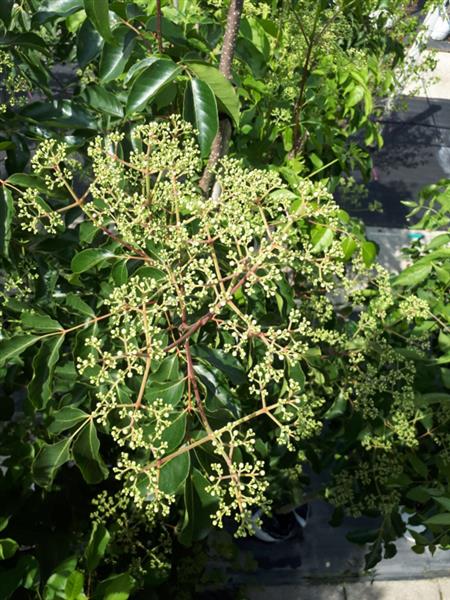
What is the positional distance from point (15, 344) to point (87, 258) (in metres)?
0.33

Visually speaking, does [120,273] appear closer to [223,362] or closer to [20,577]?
[223,362]

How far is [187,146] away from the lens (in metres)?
1.79

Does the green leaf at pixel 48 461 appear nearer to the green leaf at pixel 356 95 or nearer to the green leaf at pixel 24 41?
the green leaf at pixel 24 41

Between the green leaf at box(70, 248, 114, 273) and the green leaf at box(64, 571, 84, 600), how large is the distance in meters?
0.84

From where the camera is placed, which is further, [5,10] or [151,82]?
[5,10]

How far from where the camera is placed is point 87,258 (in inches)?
70.9

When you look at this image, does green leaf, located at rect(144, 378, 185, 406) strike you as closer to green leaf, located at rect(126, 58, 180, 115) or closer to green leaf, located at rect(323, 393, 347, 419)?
green leaf, located at rect(126, 58, 180, 115)

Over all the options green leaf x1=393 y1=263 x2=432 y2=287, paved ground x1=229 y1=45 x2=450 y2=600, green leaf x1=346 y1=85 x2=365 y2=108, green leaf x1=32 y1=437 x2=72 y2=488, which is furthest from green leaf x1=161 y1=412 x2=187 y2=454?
paved ground x1=229 y1=45 x2=450 y2=600

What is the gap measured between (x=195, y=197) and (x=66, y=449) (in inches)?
32.7

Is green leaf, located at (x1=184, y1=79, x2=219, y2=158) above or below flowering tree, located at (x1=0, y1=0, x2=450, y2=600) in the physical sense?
above

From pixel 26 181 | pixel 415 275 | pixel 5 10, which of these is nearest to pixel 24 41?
pixel 5 10

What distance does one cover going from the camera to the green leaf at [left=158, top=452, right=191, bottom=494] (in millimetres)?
1490

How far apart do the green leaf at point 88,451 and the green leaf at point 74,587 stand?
0.81 feet

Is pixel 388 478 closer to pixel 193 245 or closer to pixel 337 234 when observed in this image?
pixel 337 234
